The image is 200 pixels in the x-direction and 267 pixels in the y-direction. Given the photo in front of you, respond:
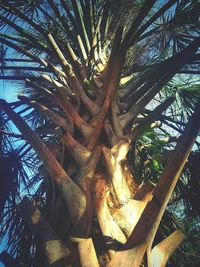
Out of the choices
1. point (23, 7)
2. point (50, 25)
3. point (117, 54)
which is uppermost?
point (23, 7)

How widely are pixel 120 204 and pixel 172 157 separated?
47 cm

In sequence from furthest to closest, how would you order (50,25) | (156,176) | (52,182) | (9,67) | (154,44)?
(50,25), (9,67), (154,44), (156,176), (52,182)

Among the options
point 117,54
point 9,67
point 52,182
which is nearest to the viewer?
point 52,182

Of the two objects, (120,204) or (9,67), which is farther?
(9,67)

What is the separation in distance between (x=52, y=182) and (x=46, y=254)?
0.52 m

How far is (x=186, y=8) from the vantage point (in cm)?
425

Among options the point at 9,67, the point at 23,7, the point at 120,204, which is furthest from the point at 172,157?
the point at 23,7

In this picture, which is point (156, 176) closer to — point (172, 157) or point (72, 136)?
point (72, 136)

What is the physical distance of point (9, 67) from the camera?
4.21m

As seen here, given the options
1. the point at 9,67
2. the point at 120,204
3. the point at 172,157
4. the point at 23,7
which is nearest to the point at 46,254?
the point at 120,204

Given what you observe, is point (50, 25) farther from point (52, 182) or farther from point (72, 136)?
point (52, 182)

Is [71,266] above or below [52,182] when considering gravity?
below

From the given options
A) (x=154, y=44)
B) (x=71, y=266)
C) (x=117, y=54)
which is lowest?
(x=71, y=266)

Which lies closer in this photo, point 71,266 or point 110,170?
point 71,266
